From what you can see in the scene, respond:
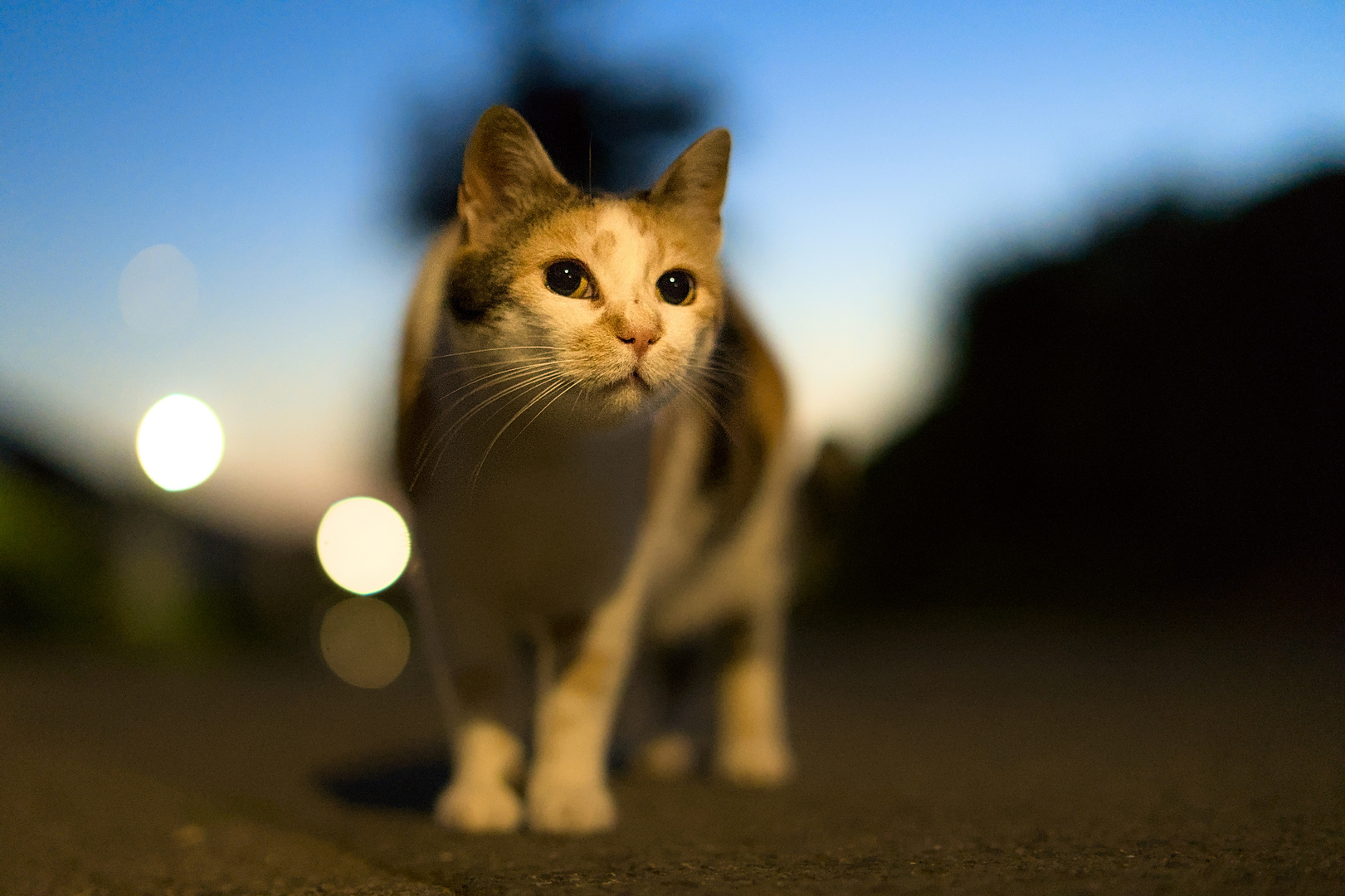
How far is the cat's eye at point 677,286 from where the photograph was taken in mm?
1455

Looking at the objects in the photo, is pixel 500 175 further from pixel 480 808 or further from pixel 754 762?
pixel 754 762

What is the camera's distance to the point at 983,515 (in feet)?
15.0

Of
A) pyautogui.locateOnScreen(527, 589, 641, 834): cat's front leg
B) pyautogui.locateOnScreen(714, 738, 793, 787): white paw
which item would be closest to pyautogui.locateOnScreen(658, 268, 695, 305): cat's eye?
pyautogui.locateOnScreen(527, 589, 641, 834): cat's front leg

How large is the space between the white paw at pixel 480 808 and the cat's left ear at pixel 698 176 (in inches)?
36.7

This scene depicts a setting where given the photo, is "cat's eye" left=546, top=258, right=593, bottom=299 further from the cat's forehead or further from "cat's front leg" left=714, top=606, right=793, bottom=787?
"cat's front leg" left=714, top=606, right=793, bottom=787

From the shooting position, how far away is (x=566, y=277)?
54.4 inches

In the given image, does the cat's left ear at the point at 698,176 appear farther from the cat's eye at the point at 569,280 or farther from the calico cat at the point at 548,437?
the cat's eye at the point at 569,280

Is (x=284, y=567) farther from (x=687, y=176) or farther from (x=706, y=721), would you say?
(x=687, y=176)

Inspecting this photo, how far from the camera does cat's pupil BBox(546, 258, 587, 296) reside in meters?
1.38

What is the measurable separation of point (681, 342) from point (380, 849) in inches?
30.5

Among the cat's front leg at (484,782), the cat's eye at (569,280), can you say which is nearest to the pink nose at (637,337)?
the cat's eye at (569,280)

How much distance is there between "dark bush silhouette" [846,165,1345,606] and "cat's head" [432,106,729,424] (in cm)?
268

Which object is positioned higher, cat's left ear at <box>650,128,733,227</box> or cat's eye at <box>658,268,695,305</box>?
cat's left ear at <box>650,128,733,227</box>

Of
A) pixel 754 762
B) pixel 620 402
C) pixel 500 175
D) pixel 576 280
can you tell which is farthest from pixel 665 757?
pixel 500 175
